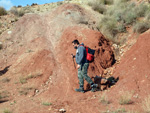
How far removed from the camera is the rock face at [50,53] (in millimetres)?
6969

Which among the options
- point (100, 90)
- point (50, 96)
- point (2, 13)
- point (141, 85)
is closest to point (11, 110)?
point (50, 96)

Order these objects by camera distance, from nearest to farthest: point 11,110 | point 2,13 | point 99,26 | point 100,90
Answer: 1. point 11,110
2. point 100,90
3. point 99,26
4. point 2,13

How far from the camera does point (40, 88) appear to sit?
704 cm

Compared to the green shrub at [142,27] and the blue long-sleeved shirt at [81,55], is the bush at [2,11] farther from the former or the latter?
the blue long-sleeved shirt at [81,55]

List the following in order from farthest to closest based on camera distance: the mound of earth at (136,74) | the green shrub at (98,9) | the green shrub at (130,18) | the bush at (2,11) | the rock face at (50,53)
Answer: the bush at (2,11)
the green shrub at (98,9)
the green shrub at (130,18)
the rock face at (50,53)
the mound of earth at (136,74)

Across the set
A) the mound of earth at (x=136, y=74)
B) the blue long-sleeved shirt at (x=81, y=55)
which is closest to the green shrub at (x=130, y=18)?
the mound of earth at (x=136, y=74)

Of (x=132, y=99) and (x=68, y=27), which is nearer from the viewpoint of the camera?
(x=132, y=99)

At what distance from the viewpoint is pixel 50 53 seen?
30.1 ft

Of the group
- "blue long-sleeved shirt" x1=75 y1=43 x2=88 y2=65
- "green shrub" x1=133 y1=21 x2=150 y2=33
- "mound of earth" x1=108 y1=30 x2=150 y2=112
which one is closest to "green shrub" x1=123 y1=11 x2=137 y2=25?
"green shrub" x1=133 y1=21 x2=150 y2=33

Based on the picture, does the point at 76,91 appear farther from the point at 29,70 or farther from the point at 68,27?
the point at 68,27

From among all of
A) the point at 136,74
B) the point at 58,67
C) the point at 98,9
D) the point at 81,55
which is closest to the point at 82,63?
the point at 81,55

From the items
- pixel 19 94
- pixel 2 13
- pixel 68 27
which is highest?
pixel 2 13

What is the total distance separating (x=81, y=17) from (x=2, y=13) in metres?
8.80

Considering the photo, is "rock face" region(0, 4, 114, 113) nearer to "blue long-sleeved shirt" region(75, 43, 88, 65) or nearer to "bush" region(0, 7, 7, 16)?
"blue long-sleeved shirt" region(75, 43, 88, 65)
